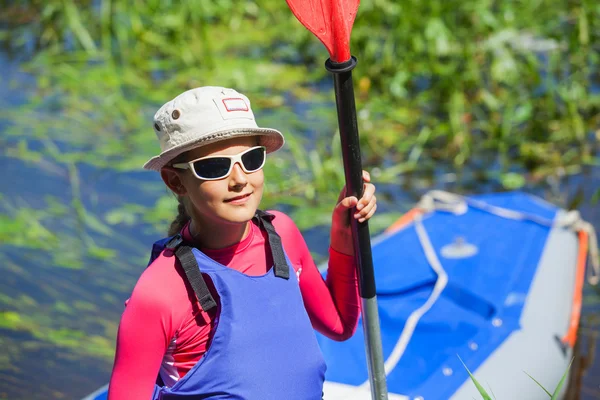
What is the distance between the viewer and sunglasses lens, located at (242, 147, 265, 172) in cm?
144

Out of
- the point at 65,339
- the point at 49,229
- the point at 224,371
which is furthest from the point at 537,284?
the point at 49,229

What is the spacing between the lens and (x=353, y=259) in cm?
163

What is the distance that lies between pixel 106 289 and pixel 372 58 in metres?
2.66

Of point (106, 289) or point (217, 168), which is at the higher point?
point (106, 289)

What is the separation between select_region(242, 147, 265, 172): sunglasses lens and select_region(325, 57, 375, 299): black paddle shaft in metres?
0.16

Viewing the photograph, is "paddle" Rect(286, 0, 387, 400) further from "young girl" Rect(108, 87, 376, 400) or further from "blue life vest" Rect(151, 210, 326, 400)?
"blue life vest" Rect(151, 210, 326, 400)

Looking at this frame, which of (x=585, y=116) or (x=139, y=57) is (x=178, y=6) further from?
(x=585, y=116)

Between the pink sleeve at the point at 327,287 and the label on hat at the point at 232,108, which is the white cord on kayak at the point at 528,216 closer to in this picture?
the pink sleeve at the point at 327,287

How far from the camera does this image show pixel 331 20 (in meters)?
1.35

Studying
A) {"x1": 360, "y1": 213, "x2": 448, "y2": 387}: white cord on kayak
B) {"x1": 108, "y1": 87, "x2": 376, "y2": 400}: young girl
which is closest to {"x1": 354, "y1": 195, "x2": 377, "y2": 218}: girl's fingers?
{"x1": 108, "y1": 87, "x2": 376, "y2": 400}: young girl

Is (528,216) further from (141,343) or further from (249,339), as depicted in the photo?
(141,343)

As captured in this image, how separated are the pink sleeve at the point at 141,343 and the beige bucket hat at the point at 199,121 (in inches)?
10.1

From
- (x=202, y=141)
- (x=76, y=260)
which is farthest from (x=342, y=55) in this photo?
(x=76, y=260)

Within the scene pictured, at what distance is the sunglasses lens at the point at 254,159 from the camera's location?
56.9 inches
